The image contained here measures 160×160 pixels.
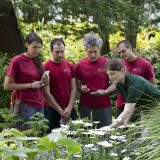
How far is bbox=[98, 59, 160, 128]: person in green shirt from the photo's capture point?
14.5 feet

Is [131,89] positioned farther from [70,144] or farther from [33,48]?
[70,144]

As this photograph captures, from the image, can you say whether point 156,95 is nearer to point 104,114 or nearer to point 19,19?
point 104,114

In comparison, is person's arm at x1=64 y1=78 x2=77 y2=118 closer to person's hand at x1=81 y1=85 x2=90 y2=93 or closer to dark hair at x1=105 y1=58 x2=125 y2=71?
person's hand at x1=81 y1=85 x2=90 y2=93

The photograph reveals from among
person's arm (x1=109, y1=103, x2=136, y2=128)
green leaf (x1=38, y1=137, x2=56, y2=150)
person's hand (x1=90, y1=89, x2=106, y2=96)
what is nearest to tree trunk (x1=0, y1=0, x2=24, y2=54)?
person's hand (x1=90, y1=89, x2=106, y2=96)

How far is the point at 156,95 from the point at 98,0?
14.5ft

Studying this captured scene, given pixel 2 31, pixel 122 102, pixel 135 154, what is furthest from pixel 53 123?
pixel 2 31

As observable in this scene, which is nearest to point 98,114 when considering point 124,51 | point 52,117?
point 52,117

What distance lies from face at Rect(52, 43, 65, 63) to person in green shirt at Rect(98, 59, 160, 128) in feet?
3.16

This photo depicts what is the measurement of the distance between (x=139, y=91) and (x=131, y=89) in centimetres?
8

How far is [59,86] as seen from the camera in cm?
546

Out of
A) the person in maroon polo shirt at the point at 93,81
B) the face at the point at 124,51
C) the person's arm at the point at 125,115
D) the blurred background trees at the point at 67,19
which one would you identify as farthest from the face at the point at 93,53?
the blurred background trees at the point at 67,19

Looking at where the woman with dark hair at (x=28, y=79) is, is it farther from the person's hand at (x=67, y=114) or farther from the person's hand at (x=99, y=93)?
the person's hand at (x=99, y=93)

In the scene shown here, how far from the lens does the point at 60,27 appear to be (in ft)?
32.6

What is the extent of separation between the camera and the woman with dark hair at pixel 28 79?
16.6 ft
